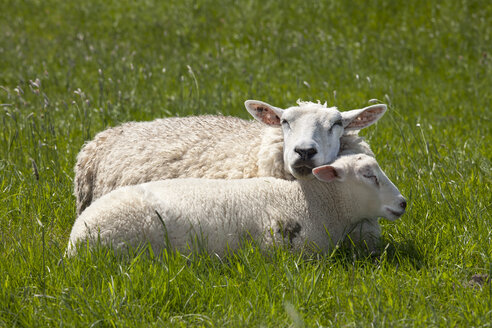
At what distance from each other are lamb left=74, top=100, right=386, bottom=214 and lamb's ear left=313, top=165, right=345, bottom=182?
194mm

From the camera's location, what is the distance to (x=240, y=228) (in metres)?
3.74

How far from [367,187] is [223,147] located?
1369 mm

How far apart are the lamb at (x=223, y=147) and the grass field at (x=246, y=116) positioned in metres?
0.44

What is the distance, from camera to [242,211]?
377cm

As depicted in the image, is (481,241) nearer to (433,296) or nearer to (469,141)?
(433,296)

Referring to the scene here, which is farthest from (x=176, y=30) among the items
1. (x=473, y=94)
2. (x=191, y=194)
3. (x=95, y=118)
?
(x=191, y=194)

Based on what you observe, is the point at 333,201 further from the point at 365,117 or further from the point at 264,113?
the point at 264,113

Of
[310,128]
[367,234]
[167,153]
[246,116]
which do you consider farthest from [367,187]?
[246,116]

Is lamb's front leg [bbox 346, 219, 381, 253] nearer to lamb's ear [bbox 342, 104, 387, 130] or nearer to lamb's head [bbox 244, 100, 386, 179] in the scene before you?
lamb's head [bbox 244, 100, 386, 179]

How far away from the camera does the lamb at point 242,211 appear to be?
358cm

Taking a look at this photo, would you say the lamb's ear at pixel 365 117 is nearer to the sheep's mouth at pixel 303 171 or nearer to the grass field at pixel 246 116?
the grass field at pixel 246 116

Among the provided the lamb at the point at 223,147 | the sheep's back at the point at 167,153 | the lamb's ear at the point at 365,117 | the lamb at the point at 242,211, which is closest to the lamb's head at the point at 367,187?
the lamb at the point at 242,211

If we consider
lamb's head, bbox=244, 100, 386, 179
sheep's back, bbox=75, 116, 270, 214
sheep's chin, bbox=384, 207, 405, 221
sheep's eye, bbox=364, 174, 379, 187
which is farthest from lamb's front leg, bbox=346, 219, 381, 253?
sheep's back, bbox=75, 116, 270, 214

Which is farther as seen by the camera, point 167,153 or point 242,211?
point 167,153
